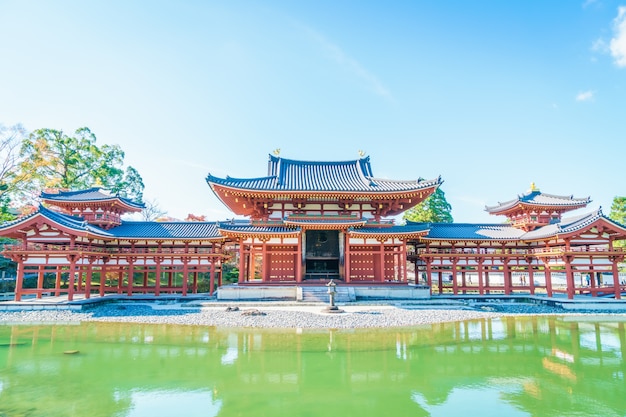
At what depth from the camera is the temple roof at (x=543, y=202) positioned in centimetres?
2203

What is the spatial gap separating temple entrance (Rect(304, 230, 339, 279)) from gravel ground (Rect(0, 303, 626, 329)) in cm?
423

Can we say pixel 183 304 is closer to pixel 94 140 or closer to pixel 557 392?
pixel 557 392

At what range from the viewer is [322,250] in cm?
2156

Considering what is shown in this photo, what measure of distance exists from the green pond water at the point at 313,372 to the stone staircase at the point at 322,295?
5673mm

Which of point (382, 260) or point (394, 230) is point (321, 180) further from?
point (382, 260)

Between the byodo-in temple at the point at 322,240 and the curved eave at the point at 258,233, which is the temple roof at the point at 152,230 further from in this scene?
the curved eave at the point at 258,233

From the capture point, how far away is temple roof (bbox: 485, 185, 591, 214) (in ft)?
72.3

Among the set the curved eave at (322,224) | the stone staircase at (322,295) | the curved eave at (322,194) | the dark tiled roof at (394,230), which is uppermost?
the curved eave at (322,194)

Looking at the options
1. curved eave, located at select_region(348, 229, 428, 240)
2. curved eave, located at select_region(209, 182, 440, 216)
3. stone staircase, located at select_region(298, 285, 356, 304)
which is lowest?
stone staircase, located at select_region(298, 285, 356, 304)

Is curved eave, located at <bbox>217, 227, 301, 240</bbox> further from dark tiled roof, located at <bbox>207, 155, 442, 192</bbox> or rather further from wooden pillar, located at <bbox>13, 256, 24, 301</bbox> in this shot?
wooden pillar, located at <bbox>13, 256, 24, 301</bbox>

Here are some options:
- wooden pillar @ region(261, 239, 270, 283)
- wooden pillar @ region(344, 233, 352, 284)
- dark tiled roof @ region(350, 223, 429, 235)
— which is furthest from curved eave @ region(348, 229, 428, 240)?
wooden pillar @ region(261, 239, 270, 283)

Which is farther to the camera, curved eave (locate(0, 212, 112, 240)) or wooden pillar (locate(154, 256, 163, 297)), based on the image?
wooden pillar (locate(154, 256, 163, 297))

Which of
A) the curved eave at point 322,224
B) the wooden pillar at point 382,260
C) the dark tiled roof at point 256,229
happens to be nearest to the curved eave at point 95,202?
the dark tiled roof at point 256,229

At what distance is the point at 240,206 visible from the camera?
2359 centimetres
